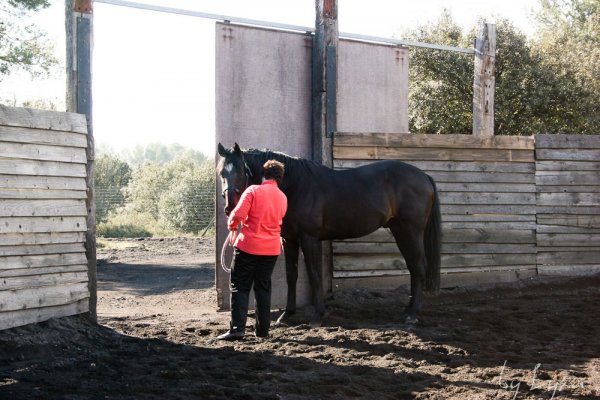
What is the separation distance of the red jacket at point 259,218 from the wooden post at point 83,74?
5.19 feet

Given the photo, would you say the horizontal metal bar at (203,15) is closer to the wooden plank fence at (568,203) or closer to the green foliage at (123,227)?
the wooden plank fence at (568,203)

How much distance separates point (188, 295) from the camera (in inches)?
376

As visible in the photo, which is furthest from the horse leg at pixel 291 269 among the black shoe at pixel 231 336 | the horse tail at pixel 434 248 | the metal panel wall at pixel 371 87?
the metal panel wall at pixel 371 87

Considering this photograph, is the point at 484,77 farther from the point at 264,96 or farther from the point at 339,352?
the point at 339,352

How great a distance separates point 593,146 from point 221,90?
17.4 feet

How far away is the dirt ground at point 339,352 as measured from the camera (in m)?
4.44

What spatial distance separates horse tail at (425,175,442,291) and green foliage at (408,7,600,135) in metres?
14.1

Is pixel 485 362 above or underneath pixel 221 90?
underneath

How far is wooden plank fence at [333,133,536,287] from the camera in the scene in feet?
27.8

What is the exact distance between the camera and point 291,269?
7.55m

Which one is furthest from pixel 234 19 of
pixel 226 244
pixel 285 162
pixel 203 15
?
pixel 226 244

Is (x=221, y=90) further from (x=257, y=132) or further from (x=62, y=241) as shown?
(x=62, y=241)

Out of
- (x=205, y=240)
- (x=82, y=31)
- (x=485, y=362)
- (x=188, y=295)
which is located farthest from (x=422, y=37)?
(x=485, y=362)

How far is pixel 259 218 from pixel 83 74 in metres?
2.32
